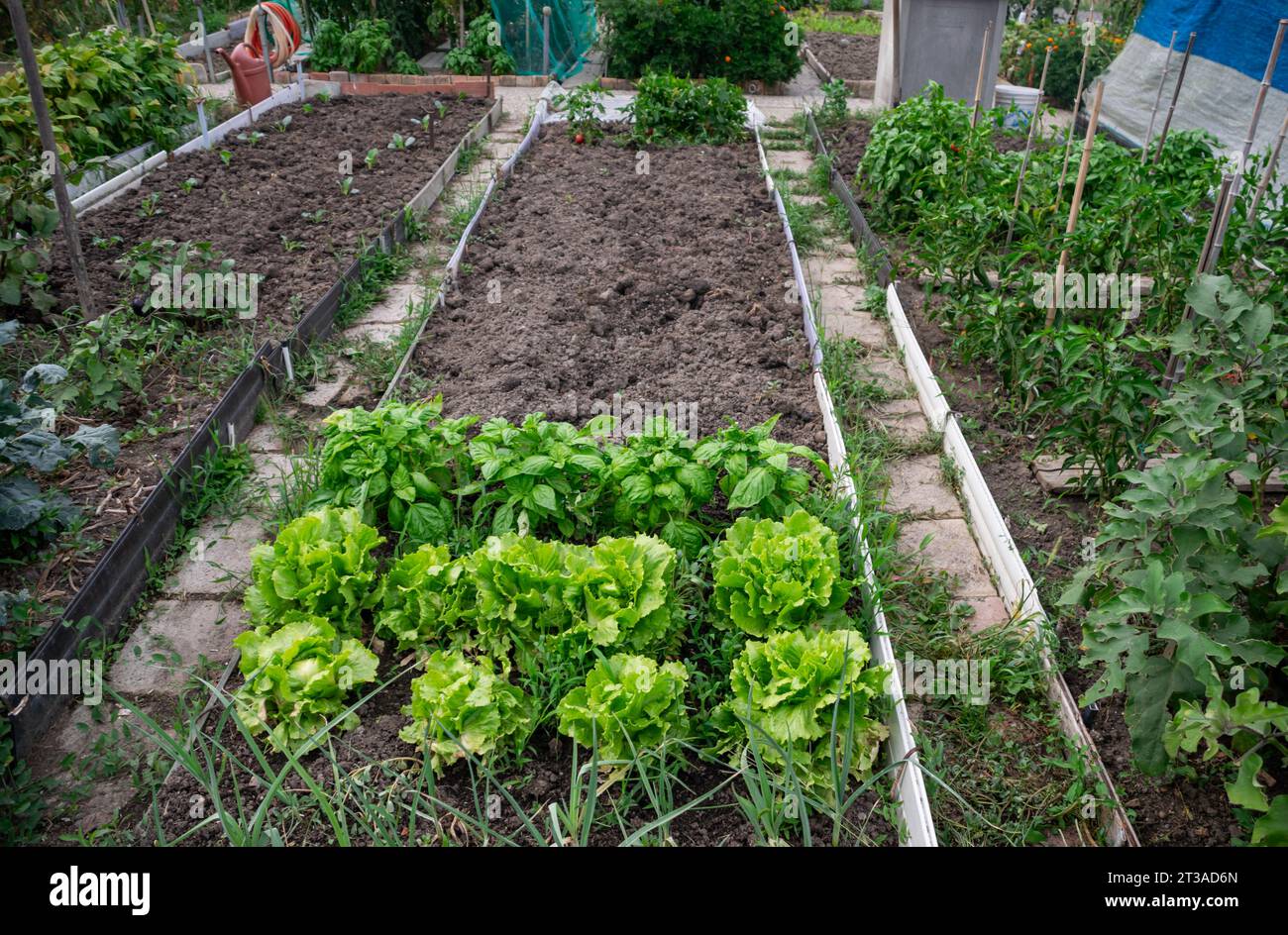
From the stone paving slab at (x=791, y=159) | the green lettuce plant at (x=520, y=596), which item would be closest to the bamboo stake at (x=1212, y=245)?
the green lettuce plant at (x=520, y=596)

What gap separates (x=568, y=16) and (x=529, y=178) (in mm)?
5338

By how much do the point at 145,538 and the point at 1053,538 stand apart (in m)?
3.50

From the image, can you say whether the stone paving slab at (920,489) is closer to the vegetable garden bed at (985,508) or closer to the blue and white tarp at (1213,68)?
the vegetable garden bed at (985,508)

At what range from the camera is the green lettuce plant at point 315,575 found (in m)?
3.02

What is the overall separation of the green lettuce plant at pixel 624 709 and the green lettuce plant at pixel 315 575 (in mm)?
899

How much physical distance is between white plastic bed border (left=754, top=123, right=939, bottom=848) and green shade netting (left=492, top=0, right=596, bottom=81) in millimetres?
8230

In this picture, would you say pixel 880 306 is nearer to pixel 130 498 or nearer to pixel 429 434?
pixel 429 434

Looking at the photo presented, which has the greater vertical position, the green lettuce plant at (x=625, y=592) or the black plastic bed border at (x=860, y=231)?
the black plastic bed border at (x=860, y=231)

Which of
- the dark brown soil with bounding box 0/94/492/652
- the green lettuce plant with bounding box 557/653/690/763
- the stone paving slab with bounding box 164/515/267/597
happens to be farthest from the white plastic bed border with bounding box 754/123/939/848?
the dark brown soil with bounding box 0/94/492/652

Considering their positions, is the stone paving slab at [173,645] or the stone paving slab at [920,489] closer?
the stone paving slab at [173,645]

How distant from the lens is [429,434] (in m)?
3.49

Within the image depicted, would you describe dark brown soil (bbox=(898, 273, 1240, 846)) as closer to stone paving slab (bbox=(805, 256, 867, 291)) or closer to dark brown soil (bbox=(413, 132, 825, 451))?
stone paving slab (bbox=(805, 256, 867, 291))

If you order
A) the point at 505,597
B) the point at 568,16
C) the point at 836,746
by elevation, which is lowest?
the point at 836,746

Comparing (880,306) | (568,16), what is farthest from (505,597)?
(568,16)
